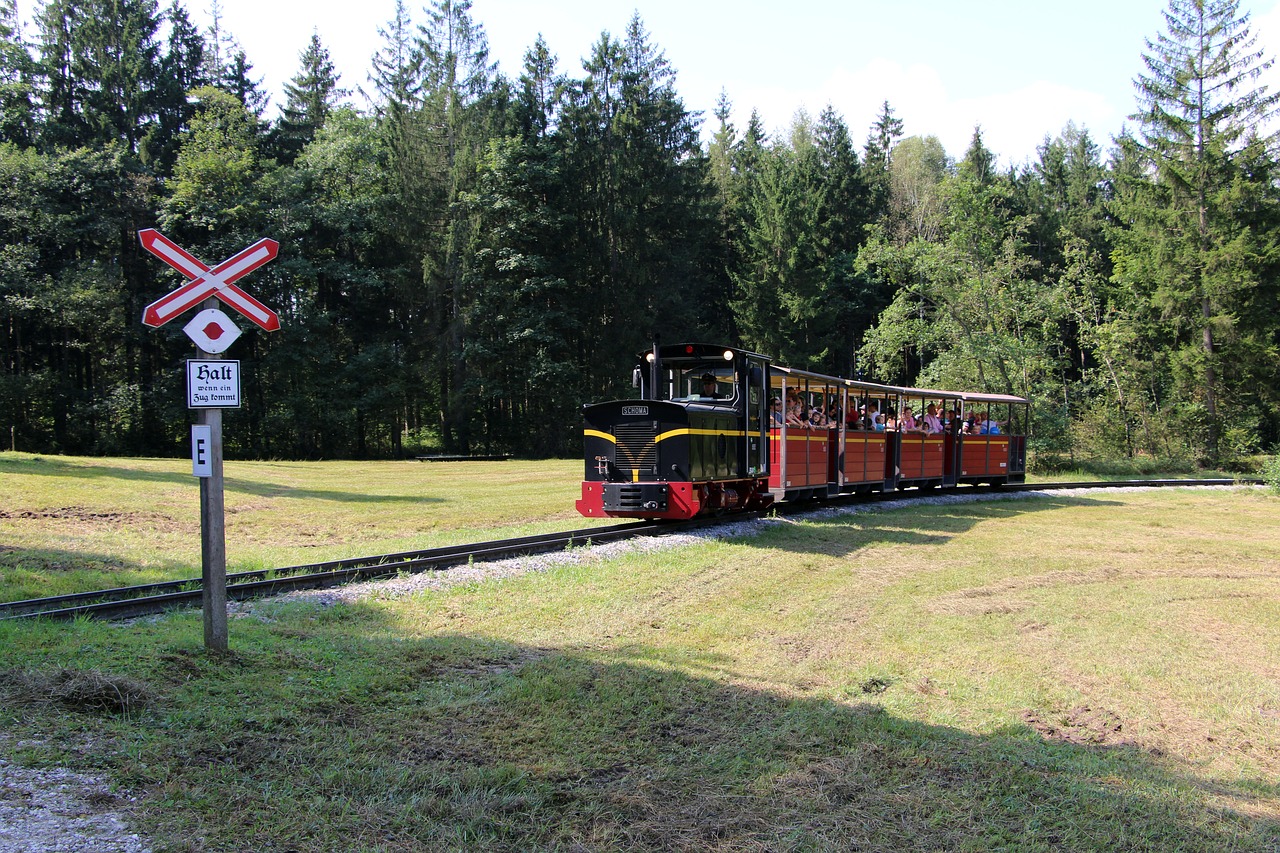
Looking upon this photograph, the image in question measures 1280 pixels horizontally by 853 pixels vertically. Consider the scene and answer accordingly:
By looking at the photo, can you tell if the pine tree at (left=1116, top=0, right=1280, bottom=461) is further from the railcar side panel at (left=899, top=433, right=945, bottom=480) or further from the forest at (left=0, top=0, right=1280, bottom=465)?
the railcar side panel at (left=899, top=433, right=945, bottom=480)

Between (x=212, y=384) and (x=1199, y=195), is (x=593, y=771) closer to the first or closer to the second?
(x=212, y=384)

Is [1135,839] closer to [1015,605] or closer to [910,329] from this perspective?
[1015,605]

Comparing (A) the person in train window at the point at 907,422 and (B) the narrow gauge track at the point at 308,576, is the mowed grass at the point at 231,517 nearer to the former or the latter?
(B) the narrow gauge track at the point at 308,576

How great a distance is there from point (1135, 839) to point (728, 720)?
2492 millimetres

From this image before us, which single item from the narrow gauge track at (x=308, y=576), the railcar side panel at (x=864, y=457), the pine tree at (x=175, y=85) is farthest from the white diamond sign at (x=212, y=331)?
the pine tree at (x=175, y=85)

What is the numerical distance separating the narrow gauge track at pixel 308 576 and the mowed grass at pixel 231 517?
2.64 ft

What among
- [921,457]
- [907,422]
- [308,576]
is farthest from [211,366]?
[921,457]

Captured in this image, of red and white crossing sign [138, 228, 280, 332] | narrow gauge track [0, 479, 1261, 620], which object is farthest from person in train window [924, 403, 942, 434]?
red and white crossing sign [138, 228, 280, 332]

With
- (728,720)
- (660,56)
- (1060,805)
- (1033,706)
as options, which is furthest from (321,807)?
(660,56)

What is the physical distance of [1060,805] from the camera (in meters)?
4.83

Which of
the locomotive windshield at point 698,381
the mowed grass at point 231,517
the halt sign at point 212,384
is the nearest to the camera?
the halt sign at point 212,384

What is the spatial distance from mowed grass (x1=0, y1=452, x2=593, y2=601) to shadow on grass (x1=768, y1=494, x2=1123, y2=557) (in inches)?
180

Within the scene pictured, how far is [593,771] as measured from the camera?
502 centimetres

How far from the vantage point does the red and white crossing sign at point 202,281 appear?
609 cm
